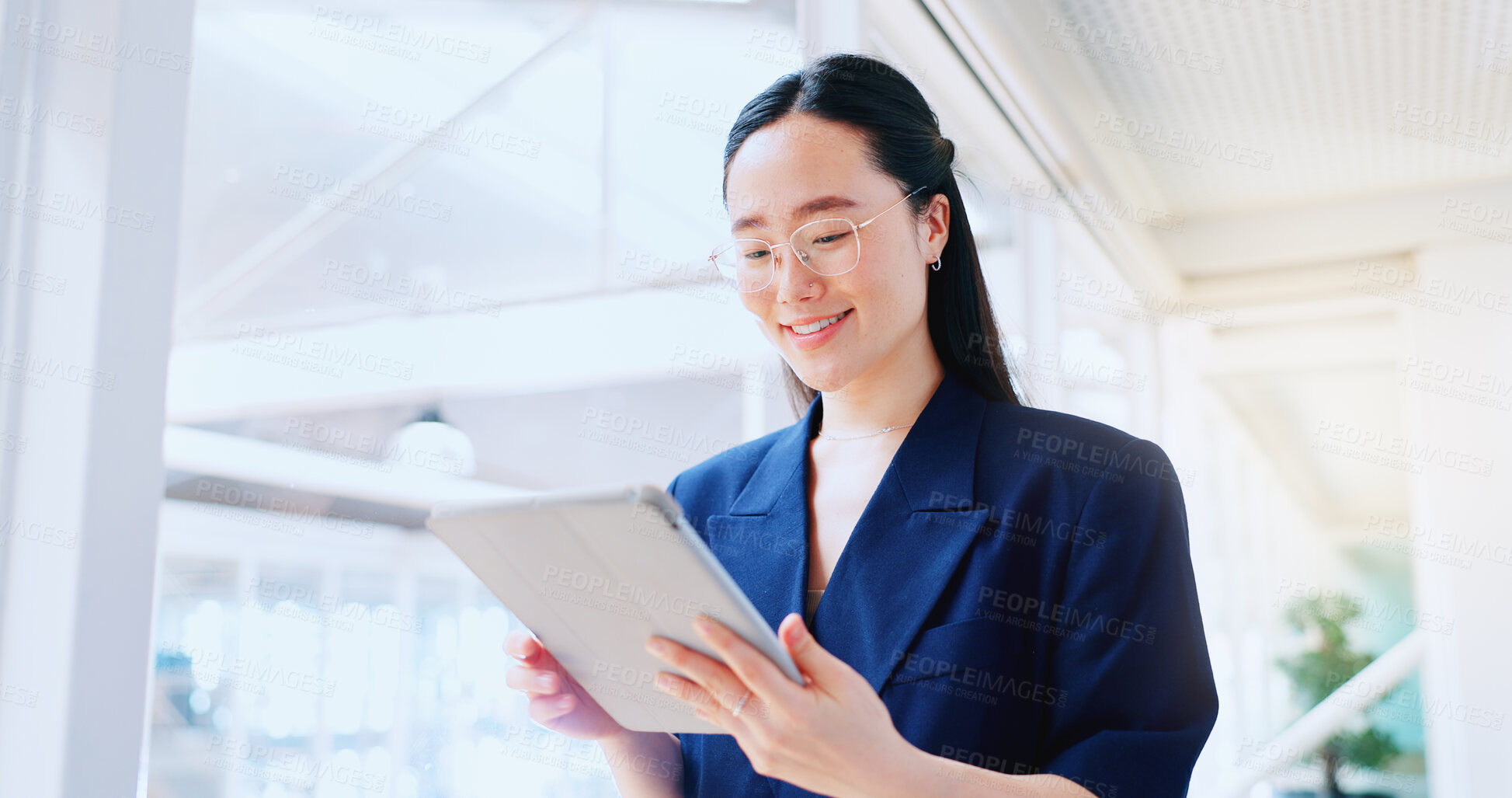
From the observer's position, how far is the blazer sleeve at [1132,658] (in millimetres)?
896

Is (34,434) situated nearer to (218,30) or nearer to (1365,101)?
(218,30)

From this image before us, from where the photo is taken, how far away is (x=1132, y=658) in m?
0.92

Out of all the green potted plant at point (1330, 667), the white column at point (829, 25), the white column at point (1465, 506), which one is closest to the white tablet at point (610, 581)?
the white column at point (829, 25)

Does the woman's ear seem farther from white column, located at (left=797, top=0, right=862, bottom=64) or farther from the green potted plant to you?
the green potted plant

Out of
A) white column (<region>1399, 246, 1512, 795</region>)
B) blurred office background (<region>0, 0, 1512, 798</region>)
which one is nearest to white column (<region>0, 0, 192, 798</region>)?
blurred office background (<region>0, 0, 1512, 798</region>)

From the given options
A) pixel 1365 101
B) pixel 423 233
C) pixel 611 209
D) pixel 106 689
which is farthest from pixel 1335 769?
pixel 106 689

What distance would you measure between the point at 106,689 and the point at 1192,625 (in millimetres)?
909

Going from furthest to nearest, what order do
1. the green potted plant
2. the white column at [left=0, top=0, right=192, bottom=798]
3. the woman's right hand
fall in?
1. the green potted plant
2. the woman's right hand
3. the white column at [left=0, top=0, right=192, bottom=798]

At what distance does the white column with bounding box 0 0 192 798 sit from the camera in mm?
833

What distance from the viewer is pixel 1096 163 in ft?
11.8

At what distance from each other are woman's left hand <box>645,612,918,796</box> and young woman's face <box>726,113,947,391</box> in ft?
1.41

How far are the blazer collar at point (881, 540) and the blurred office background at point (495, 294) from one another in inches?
15.8

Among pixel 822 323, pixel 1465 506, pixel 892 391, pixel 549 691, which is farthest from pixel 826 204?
pixel 1465 506

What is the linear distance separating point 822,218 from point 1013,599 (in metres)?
0.41
